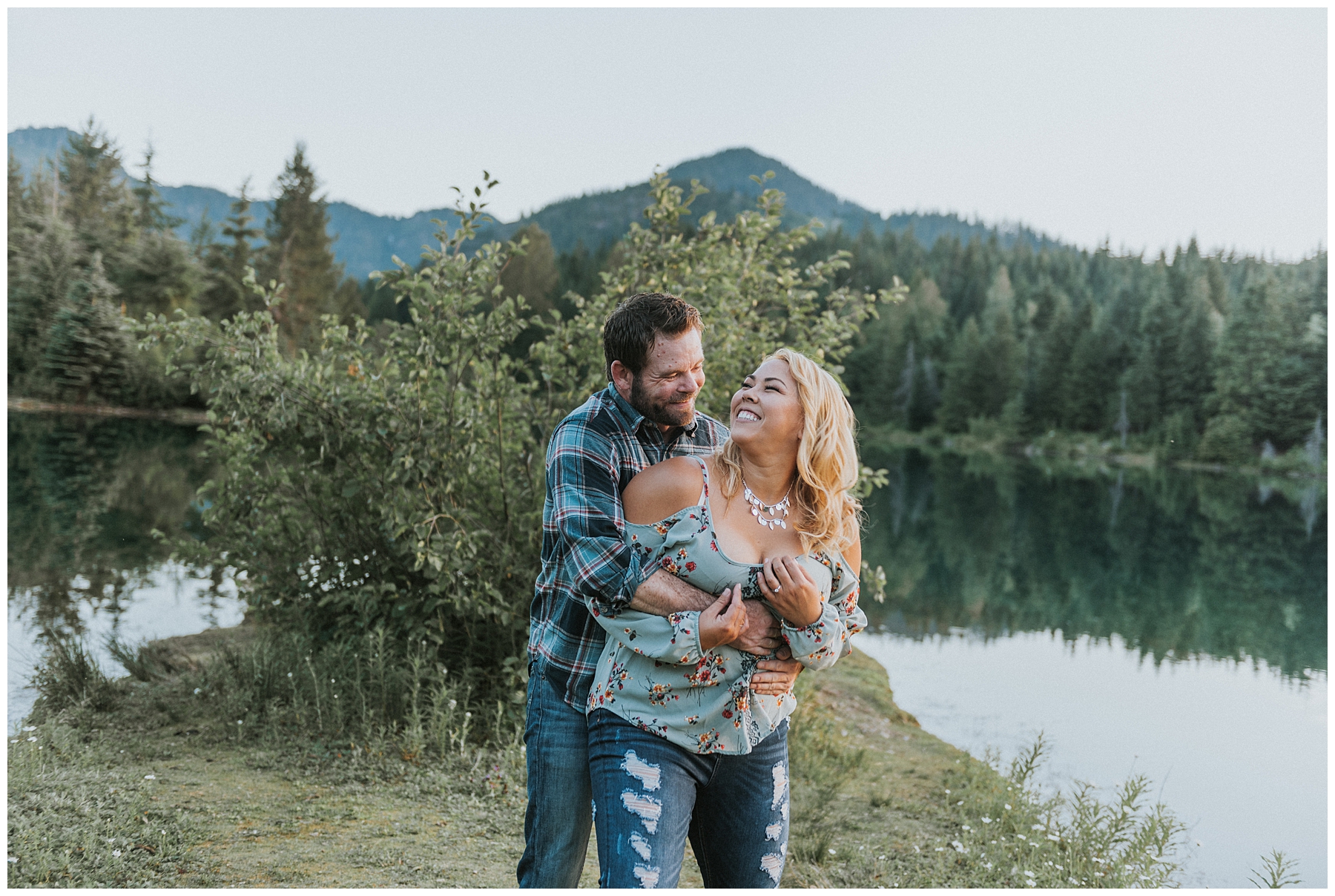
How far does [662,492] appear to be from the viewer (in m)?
2.41

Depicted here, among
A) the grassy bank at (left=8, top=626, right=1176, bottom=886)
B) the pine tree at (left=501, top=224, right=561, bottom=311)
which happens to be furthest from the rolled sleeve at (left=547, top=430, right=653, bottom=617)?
the pine tree at (left=501, top=224, right=561, bottom=311)

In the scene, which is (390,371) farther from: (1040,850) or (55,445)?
(55,445)

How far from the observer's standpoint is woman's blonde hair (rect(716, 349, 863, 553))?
2.40 metres

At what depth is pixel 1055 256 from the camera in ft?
355

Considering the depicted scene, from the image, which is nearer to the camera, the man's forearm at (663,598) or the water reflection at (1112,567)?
the man's forearm at (663,598)

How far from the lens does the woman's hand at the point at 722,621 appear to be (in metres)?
2.20

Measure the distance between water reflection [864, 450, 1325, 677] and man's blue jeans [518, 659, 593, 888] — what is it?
5303 millimetres

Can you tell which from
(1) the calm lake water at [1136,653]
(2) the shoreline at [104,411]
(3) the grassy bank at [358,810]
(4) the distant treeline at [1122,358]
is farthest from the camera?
(4) the distant treeline at [1122,358]

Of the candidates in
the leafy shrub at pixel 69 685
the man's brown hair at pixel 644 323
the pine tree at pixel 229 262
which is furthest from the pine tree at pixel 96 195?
the man's brown hair at pixel 644 323

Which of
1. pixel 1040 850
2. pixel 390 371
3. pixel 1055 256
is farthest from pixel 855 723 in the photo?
pixel 1055 256

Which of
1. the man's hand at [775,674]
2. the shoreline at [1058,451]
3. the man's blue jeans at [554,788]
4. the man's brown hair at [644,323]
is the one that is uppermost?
the man's brown hair at [644,323]

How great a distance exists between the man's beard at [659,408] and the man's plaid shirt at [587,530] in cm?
3

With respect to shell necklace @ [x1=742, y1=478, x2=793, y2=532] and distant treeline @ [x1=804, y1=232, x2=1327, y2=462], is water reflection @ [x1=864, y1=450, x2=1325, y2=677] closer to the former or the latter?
shell necklace @ [x1=742, y1=478, x2=793, y2=532]

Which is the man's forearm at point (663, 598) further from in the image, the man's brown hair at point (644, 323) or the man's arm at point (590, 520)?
the man's brown hair at point (644, 323)
